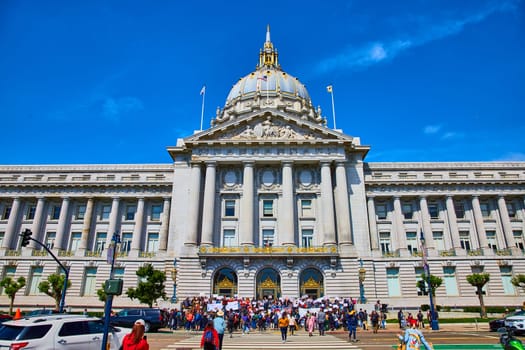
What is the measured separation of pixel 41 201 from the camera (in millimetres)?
52625

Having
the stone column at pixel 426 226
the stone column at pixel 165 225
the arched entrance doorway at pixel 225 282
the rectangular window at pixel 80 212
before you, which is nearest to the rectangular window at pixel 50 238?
the rectangular window at pixel 80 212

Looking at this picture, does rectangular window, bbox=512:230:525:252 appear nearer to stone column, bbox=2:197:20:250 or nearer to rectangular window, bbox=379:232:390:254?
rectangular window, bbox=379:232:390:254

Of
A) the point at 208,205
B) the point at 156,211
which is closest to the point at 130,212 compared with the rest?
the point at 156,211

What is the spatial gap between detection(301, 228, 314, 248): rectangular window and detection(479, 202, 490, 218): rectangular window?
2489cm

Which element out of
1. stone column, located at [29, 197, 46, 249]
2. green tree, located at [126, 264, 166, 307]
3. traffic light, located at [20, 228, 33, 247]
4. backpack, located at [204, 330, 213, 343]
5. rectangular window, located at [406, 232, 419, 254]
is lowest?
backpack, located at [204, 330, 213, 343]

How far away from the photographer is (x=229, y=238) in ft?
156

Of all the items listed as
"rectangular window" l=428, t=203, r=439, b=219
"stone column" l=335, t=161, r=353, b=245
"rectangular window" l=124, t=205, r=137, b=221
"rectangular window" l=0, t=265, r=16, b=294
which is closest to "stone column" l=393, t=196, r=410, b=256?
"rectangular window" l=428, t=203, r=439, b=219

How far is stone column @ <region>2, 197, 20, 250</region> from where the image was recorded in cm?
5056

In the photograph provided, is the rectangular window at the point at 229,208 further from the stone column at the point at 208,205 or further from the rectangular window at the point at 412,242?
the rectangular window at the point at 412,242

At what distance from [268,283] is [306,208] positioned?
11.3 metres

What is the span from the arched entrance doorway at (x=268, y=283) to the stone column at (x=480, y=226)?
27359 millimetres

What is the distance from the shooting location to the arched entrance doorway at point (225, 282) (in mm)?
43100

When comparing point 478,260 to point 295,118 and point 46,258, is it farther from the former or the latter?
point 46,258

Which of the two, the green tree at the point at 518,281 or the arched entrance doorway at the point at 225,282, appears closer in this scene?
the green tree at the point at 518,281
